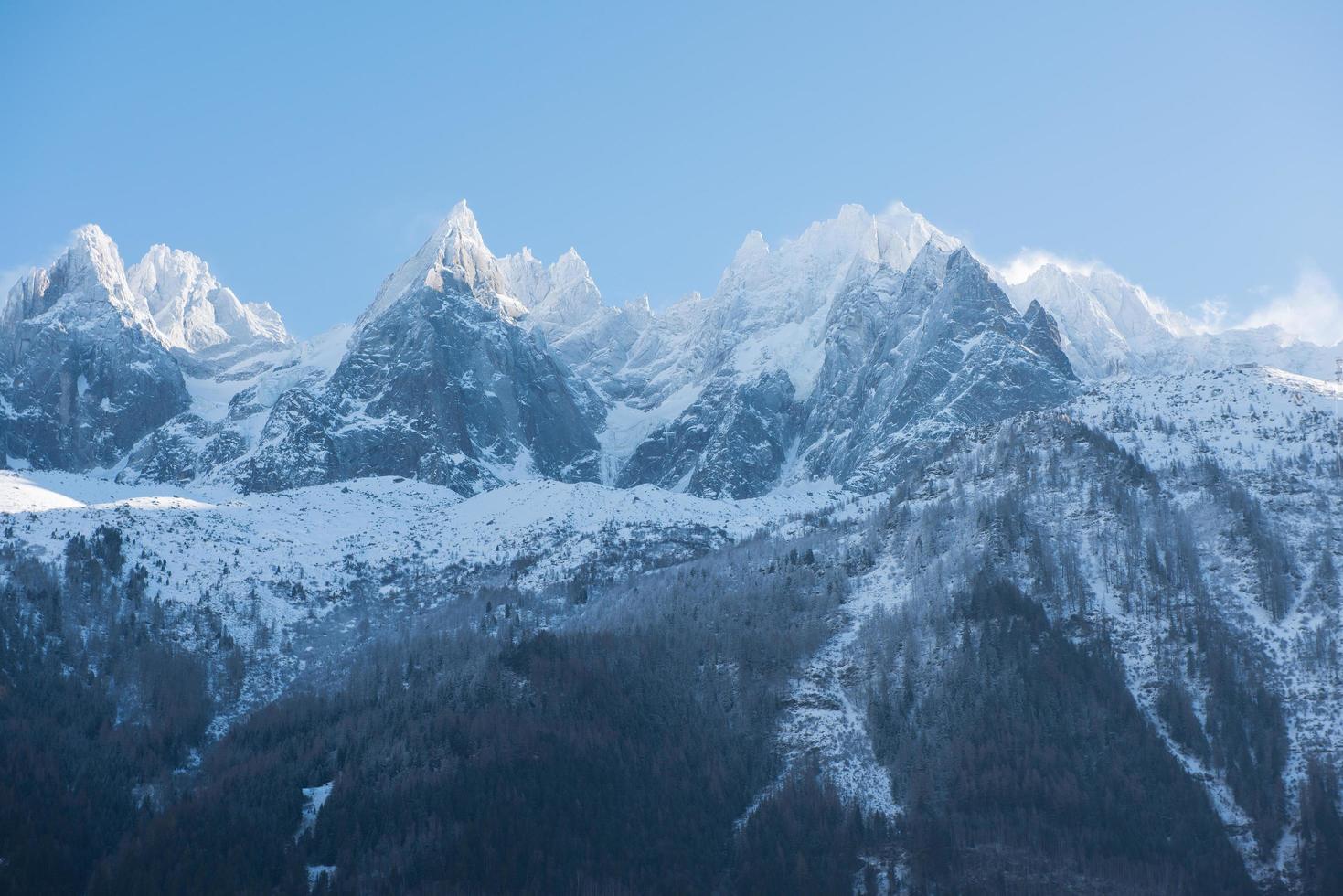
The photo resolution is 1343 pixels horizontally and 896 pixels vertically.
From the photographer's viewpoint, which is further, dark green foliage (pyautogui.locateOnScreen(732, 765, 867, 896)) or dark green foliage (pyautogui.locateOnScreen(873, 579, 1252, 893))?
dark green foliage (pyautogui.locateOnScreen(732, 765, 867, 896))

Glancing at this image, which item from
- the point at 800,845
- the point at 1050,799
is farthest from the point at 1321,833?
the point at 800,845

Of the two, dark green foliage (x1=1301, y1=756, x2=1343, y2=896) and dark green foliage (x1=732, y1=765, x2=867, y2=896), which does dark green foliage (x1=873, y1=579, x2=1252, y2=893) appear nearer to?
dark green foliage (x1=732, y1=765, x2=867, y2=896)

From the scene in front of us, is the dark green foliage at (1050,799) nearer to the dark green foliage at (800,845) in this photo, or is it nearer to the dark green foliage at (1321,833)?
the dark green foliage at (800,845)

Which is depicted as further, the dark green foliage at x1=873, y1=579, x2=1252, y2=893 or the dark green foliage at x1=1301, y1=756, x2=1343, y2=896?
the dark green foliage at x1=873, y1=579, x2=1252, y2=893

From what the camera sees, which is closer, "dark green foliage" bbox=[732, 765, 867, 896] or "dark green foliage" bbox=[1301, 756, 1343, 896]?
"dark green foliage" bbox=[1301, 756, 1343, 896]

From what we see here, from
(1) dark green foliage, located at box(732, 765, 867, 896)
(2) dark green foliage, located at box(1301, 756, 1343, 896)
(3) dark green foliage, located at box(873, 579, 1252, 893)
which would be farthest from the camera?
(1) dark green foliage, located at box(732, 765, 867, 896)

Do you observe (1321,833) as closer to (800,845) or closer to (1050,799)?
(1050,799)

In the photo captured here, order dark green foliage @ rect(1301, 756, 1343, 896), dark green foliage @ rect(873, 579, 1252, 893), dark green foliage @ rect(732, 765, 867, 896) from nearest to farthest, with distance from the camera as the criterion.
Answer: dark green foliage @ rect(1301, 756, 1343, 896) < dark green foliage @ rect(873, 579, 1252, 893) < dark green foliage @ rect(732, 765, 867, 896)

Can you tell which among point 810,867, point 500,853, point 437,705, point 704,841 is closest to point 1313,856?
point 810,867

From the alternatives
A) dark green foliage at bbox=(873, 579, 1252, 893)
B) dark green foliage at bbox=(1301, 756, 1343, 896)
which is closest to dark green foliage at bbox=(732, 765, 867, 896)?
dark green foliage at bbox=(873, 579, 1252, 893)

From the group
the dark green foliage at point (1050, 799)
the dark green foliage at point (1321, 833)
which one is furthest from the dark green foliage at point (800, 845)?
the dark green foliage at point (1321, 833)

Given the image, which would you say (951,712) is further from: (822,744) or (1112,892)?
(1112,892)

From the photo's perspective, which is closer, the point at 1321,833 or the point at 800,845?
the point at 1321,833
